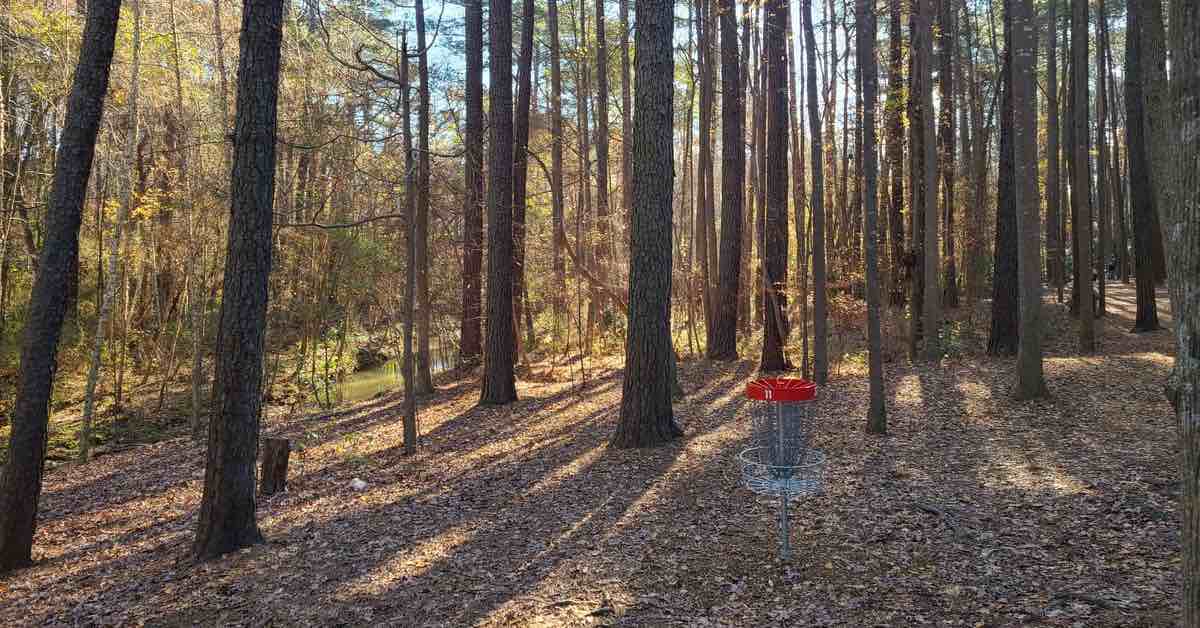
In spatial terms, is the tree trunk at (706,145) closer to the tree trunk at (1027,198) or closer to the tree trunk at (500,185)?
the tree trunk at (500,185)

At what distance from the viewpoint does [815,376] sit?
10.3 m

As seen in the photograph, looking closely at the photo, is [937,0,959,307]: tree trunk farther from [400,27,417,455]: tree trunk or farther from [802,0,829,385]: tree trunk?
[400,27,417,455]: tree trunk

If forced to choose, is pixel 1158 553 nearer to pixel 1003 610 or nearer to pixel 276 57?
pixel 1003 610

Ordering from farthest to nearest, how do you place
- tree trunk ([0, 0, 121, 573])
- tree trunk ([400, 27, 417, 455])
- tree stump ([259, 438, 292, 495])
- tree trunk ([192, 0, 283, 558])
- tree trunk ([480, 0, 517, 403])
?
tree trunk ([480, 0, 517, 403]), tree trunk ([400, 27, 417, 455]), tree stump ([259, 438, 292, 495]), tree trunk ([0, 0, 121, 573]), tree trunk ([192, 0, 283, 558])

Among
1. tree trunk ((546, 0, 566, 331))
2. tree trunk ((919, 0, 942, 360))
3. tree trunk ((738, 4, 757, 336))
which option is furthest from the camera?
tree trunk ((738, 4, 757, 336))

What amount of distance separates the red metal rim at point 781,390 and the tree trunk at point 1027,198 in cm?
573

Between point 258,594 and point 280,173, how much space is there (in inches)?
427

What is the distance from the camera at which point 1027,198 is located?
8.56 m

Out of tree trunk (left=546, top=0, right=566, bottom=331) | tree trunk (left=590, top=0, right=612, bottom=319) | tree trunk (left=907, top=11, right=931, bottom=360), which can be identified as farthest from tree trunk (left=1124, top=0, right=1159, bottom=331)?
tree trunk (left=590, top=0, right=612, bottom=319)

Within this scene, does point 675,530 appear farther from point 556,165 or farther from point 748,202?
point 748,202

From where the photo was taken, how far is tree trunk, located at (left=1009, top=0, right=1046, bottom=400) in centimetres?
844

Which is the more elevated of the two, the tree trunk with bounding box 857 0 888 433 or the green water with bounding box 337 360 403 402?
the tree trunk with bounding box 857 0 888 433

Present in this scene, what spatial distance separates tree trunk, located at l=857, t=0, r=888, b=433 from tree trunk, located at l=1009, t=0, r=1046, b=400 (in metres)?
2.23

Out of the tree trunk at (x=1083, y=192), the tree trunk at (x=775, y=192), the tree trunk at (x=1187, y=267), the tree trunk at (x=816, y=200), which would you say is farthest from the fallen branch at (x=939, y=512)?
the tree trunk at (x=1083, y=192)
